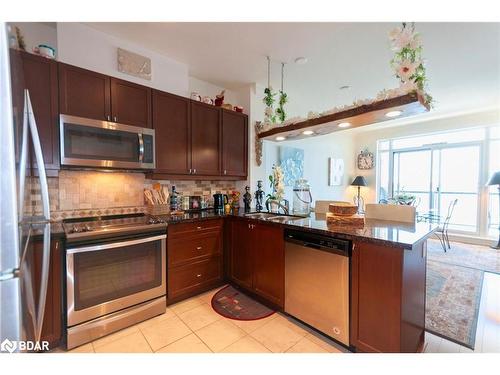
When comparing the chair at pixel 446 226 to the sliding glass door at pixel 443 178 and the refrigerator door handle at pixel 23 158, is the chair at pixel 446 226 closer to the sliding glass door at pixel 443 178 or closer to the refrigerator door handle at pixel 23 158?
the sliding glass door at pixel 443 178

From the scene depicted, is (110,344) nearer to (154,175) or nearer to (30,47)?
(154,175)

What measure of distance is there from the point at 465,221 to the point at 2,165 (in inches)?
286

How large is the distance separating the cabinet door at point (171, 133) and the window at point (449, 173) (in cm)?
564

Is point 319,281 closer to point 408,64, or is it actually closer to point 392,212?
point 392,212

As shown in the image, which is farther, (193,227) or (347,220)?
(193,227)

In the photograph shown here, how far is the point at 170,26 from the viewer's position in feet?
7.12

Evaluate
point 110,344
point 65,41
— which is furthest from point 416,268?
point 65,41

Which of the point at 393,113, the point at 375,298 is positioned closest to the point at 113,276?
the point at 375,298

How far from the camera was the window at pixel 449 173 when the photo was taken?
4.73 m

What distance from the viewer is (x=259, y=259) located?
7.82 ft

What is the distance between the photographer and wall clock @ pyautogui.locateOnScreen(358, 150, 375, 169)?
6293 mm

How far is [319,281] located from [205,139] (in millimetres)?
2106

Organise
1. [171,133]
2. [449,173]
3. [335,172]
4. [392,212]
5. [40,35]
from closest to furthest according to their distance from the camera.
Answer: [40,35] → [392,212] → [171,133] → [449,173] → [335,172]

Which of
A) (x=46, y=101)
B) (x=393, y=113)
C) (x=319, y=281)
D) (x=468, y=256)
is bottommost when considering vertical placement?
(x=468, y=256)
